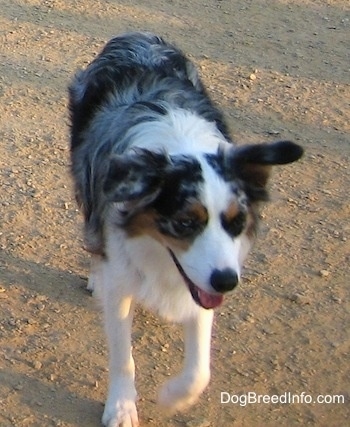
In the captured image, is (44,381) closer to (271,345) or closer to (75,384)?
(75,384)

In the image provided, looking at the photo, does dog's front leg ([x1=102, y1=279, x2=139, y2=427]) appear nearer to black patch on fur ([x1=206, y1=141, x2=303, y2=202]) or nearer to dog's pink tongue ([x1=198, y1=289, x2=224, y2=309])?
dog's pink tongue ([x1=198, y1=289, x2=224, y2=309])

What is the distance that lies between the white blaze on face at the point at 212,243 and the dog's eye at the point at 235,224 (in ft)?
0.06

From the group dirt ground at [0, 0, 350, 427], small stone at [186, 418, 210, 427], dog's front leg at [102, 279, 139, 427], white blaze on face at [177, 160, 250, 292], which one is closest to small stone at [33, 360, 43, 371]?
dirt ground at [0, 0, 350, 427]

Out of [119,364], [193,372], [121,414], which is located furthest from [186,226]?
[121,414]

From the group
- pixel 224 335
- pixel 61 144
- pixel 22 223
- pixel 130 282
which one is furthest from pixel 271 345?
pixel 61 144

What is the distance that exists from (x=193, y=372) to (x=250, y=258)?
1388mm

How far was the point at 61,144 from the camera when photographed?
19.8 ft

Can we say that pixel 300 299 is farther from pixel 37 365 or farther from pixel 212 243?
pixel 212 243

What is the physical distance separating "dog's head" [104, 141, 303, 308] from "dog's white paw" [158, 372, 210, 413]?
515 mm

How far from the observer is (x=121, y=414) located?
12.9ft

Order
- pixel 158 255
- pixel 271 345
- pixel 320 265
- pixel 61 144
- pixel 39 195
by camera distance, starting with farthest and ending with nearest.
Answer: pixel 61 144, pixel 39 195, pixel 320 265, pixel 271 345, pixel 158 255

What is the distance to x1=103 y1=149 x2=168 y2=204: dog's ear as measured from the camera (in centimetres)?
324

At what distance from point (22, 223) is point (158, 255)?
1.87 meters

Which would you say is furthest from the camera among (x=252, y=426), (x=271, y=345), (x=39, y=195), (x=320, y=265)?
(x=39, y=195)
